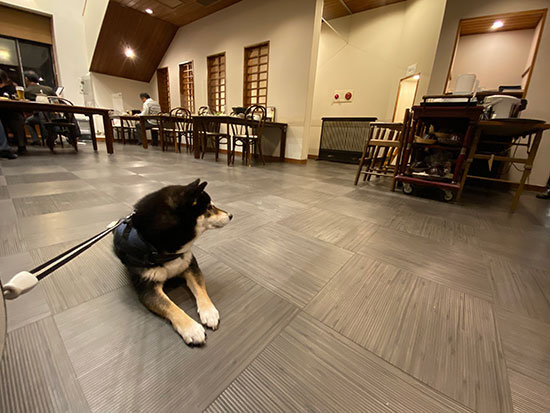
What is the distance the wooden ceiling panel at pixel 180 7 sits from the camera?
5621 millimetres

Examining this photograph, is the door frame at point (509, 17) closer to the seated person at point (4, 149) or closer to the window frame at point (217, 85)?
the window frame at point (217, 85)

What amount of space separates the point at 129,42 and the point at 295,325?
9.41 m

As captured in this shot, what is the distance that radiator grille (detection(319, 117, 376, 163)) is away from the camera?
5.56 metres

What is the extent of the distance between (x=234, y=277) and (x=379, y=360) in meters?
0.61

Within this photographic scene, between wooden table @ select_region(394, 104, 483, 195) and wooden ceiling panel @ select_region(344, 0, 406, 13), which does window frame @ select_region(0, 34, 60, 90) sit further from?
wooden table @ select_region(394, 104, 483, 195)

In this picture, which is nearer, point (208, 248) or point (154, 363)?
point (154, 363)

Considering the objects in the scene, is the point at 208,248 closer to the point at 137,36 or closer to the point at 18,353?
the point at 18,353

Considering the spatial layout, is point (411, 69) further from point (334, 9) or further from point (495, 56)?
point (334, 9)

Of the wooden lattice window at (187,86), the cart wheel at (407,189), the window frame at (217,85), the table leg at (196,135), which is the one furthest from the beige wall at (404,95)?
the wooden lattice window at (187,86)

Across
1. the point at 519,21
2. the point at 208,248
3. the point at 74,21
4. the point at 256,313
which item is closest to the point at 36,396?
the point at 256,313

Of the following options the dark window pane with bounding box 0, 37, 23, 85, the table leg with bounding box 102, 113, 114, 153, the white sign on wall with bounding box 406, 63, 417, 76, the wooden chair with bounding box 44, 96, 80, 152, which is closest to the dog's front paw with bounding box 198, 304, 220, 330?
the table leg with bounding box 102, 113, 114, 153

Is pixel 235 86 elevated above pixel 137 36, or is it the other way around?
pixel 137 36

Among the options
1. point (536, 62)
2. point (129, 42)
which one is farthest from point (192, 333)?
point (129, 42)

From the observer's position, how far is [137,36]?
6.82 metres
